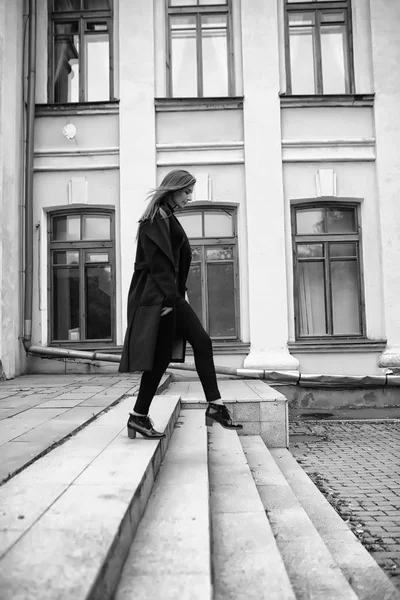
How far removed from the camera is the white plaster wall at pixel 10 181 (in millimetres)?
7949

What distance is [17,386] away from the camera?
22.3 ft

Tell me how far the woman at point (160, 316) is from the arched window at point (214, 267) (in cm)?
525

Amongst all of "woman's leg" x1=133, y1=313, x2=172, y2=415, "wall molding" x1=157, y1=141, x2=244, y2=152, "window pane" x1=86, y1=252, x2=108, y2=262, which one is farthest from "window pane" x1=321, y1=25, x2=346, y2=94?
"woman's leg" x1=133, y1=313, x2=172, y2=415

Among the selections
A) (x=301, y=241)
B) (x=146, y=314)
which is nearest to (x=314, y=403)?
(x=301, y=241)

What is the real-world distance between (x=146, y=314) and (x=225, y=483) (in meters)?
1.17

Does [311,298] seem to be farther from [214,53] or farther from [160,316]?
[160,316]

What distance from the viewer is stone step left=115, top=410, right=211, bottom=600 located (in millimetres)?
1771

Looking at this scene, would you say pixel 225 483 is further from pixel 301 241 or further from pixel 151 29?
pixel 151 29

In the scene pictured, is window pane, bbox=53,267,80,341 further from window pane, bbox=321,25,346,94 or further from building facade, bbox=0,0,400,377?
window pane, bbox=321,25,346,94

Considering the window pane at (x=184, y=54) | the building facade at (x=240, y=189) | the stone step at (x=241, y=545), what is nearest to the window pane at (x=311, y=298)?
the building facade at (x=240, y=189)

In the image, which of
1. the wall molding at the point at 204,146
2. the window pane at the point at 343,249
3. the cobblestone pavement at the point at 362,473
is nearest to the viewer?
the cobblestone pavement at the point at 362,473

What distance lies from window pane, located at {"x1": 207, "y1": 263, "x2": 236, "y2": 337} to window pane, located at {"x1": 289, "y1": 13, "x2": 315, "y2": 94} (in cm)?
324

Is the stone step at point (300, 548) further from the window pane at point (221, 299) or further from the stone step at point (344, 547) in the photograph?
the window pane at point (221, 299)

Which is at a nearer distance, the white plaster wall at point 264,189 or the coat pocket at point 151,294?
the coat pocket at point 151,294
